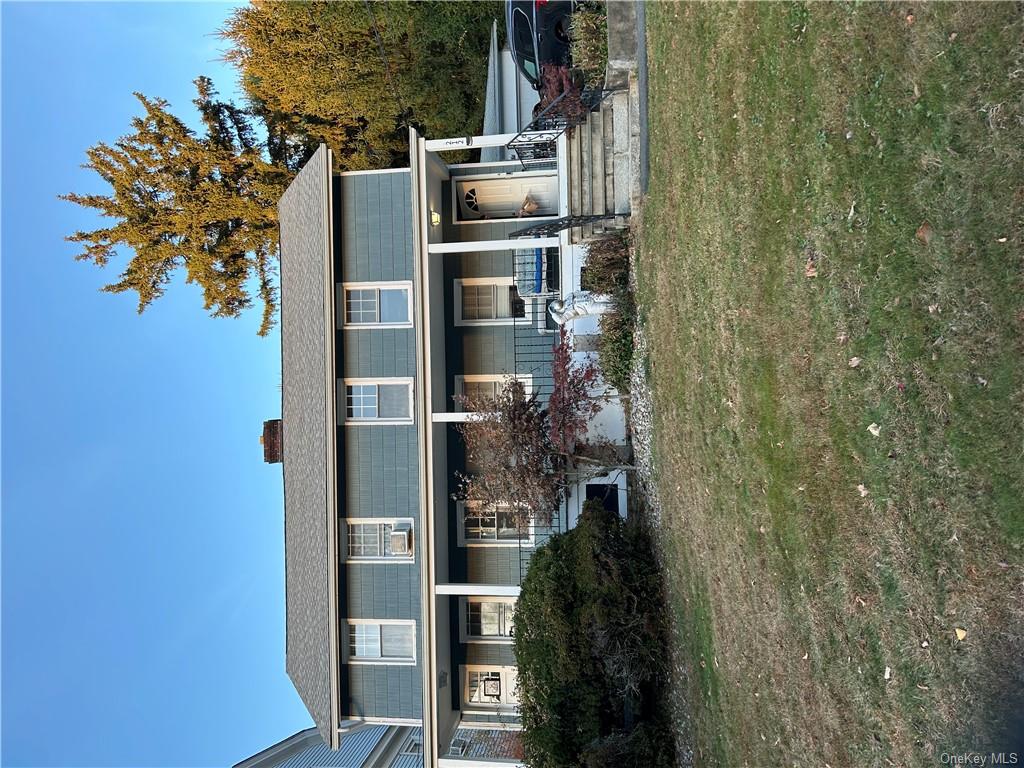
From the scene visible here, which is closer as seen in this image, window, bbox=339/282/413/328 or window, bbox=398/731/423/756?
window, bbox=339/282/413/328

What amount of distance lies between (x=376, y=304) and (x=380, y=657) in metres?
8.62

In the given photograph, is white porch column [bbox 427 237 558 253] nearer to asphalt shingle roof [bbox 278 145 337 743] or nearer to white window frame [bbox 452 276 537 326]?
white window frame [bbox 452 276 537 326]

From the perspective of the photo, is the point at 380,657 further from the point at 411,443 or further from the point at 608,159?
the point at 608,159

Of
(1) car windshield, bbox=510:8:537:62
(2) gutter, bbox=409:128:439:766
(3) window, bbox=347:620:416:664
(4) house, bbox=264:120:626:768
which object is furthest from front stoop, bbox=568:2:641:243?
(3) window, bbox=347:620:416:664

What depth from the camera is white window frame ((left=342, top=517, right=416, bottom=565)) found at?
1568 cm

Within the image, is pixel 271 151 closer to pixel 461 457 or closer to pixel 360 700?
pixel 461 457

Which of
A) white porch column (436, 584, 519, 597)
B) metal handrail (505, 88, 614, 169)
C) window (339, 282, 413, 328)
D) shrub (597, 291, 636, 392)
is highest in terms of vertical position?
metal handrail (505, 88, 614, 169)

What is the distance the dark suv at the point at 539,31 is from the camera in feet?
52.4

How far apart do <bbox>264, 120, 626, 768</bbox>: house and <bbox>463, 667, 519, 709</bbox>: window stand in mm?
36

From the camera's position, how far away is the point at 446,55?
23.7 m

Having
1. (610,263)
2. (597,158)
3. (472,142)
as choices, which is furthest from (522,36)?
(610,263)

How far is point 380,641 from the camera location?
15.7 metres

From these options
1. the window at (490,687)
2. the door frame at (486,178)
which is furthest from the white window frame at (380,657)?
the door frame at (486,178)

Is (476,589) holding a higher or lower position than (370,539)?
lower
